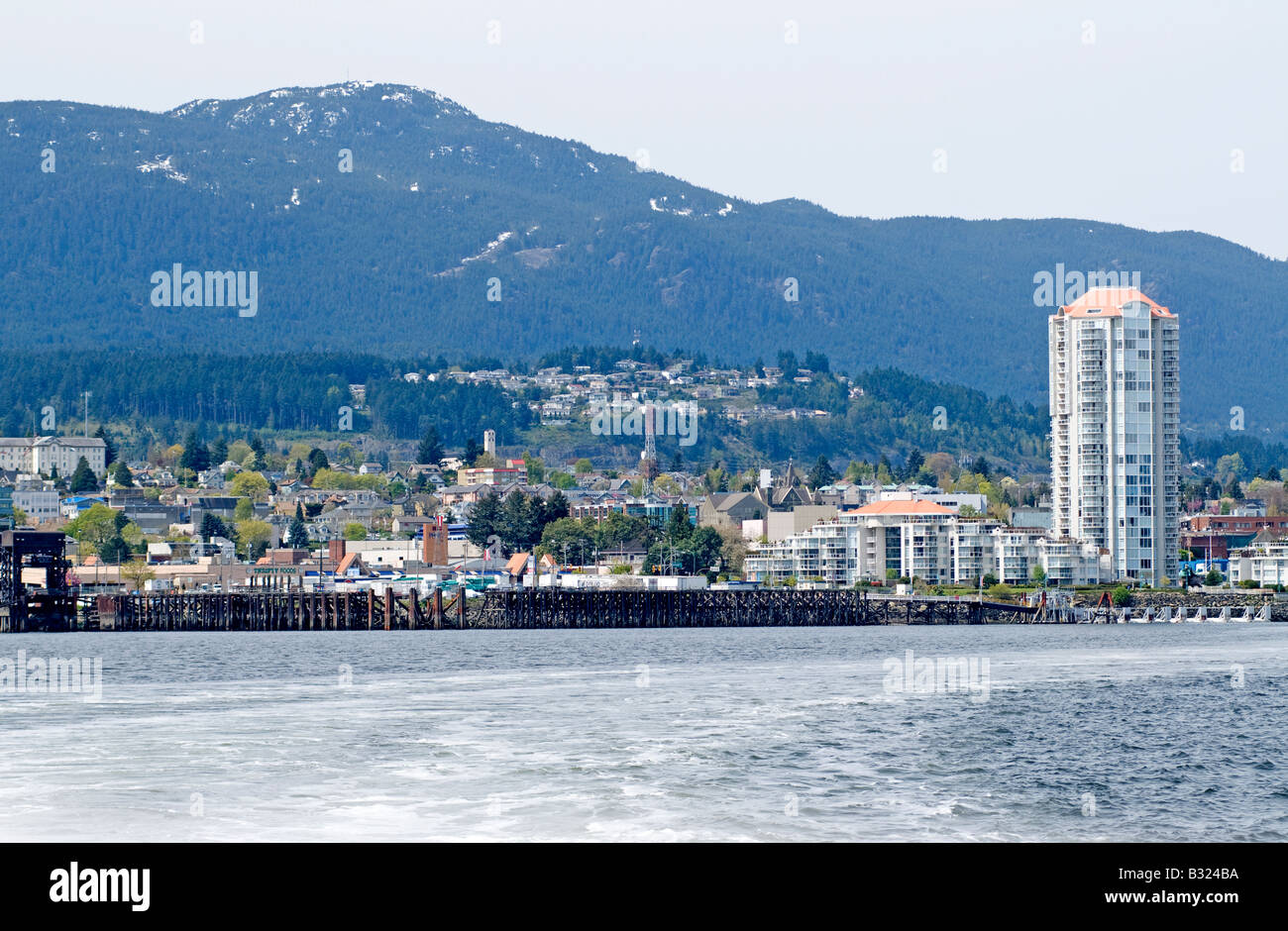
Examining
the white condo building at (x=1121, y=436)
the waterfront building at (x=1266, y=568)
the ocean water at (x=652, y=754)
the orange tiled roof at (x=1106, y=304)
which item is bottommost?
the ocean water at (x=652, y=754)

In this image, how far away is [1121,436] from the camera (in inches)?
7426

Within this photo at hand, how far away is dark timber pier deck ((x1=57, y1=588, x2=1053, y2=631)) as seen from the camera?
150375 millimetres

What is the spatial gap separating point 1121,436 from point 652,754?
154512 mm

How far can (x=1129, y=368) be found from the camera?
625 feet

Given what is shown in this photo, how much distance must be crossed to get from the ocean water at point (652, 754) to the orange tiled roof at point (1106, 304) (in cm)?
11013

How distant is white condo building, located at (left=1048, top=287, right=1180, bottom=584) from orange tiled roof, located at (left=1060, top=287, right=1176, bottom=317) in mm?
143

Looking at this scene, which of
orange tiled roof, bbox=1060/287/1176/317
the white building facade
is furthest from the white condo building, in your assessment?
the white building facade

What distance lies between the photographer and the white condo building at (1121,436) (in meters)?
188

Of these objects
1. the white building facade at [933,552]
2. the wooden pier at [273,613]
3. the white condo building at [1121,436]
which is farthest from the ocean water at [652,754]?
the white condo building at [1121,436]

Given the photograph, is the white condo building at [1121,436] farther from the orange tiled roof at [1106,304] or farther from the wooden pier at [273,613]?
the wooden pier at [273,613]

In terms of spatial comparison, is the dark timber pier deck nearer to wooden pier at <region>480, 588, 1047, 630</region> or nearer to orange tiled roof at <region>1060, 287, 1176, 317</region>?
wooden pier at <region>480, 588, 1047, 630</region>

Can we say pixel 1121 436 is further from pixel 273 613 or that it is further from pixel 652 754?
pixel 652 754

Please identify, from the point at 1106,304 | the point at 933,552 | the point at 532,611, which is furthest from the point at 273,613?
the point at 1106,304
